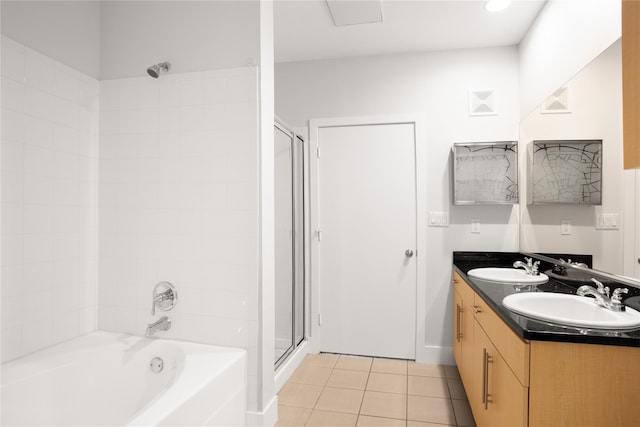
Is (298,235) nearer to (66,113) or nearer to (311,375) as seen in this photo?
(311,375)

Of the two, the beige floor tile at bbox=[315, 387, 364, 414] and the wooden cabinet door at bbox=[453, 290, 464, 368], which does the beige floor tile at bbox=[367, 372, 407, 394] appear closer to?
the beige floor tile at bbox=[315, 387, 364, 414]

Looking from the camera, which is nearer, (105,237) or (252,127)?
(252,127)

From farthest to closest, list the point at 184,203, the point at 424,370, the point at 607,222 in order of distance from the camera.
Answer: the point at 424,370, the point at 184,203, the point at 607,222

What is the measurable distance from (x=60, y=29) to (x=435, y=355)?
3.48 meters

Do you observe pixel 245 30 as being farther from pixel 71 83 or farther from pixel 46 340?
pixel 46 340

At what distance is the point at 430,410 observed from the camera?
233 cm

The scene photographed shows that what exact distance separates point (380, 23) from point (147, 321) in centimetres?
259

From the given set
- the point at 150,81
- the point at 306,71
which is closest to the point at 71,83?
the point at 150,81

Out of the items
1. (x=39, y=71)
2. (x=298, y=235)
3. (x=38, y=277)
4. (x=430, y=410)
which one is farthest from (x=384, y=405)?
(x=39, y=71)

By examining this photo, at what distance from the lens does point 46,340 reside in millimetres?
1863

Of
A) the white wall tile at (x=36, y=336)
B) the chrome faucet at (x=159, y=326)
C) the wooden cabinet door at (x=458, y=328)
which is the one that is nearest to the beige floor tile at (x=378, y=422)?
the wooden cabinet door at (x=458, y=328)

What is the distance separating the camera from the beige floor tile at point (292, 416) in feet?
7.14

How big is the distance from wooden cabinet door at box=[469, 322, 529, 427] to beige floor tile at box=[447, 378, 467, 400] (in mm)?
532

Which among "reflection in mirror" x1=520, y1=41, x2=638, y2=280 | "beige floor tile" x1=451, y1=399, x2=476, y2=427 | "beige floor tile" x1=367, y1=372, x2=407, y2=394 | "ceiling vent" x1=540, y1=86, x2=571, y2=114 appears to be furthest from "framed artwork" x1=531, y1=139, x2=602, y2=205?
"beige floor tile" x1=367, y1=372, x2=407, y2=394
